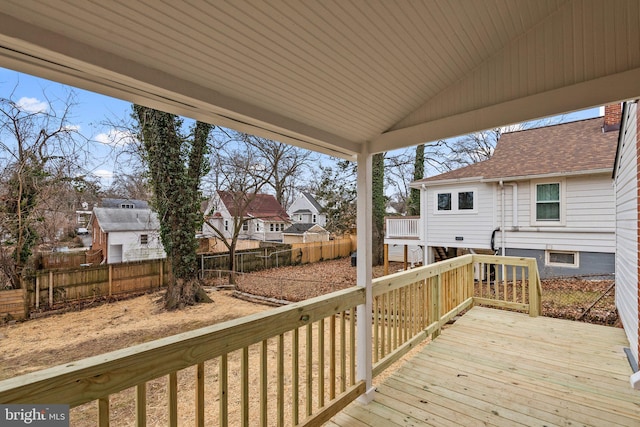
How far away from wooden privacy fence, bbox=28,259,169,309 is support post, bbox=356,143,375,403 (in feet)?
24.1

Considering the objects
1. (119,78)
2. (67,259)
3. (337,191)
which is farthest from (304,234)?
(119,78)

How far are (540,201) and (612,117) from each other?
2.35 metres

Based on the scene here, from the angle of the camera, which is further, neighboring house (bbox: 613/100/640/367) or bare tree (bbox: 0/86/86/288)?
bare tree (bbox: 0/86/86/288)

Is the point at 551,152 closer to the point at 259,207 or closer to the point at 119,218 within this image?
the point at 259,207

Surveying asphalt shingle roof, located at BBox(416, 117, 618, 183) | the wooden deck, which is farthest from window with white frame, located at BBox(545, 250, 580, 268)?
the wooden deck

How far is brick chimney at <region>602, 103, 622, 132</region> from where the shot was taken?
21.1ft

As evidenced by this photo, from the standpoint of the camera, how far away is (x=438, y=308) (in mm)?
3566

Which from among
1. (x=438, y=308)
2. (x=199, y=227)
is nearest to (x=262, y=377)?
(x=438, y=308)

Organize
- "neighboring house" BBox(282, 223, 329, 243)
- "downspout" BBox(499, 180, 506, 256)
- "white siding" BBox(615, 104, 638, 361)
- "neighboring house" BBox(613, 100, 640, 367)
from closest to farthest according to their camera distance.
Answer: "neighboring house" BBox(613, 100, 640, 367)
"white siding" BBox(615, 104, 638, 361)
"downspout" BBox(499, 180, 506, 256)
"neighboring house" BBox(282, 223, 329, 243)

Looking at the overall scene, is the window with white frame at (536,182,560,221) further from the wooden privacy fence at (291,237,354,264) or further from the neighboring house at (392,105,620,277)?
the wooden privacy fence at (291,237,354,264)

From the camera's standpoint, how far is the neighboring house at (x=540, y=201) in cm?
619

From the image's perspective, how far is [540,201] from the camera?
6844 mm

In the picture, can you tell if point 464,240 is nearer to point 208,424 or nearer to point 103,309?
point 208,424

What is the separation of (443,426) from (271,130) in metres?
2.29
